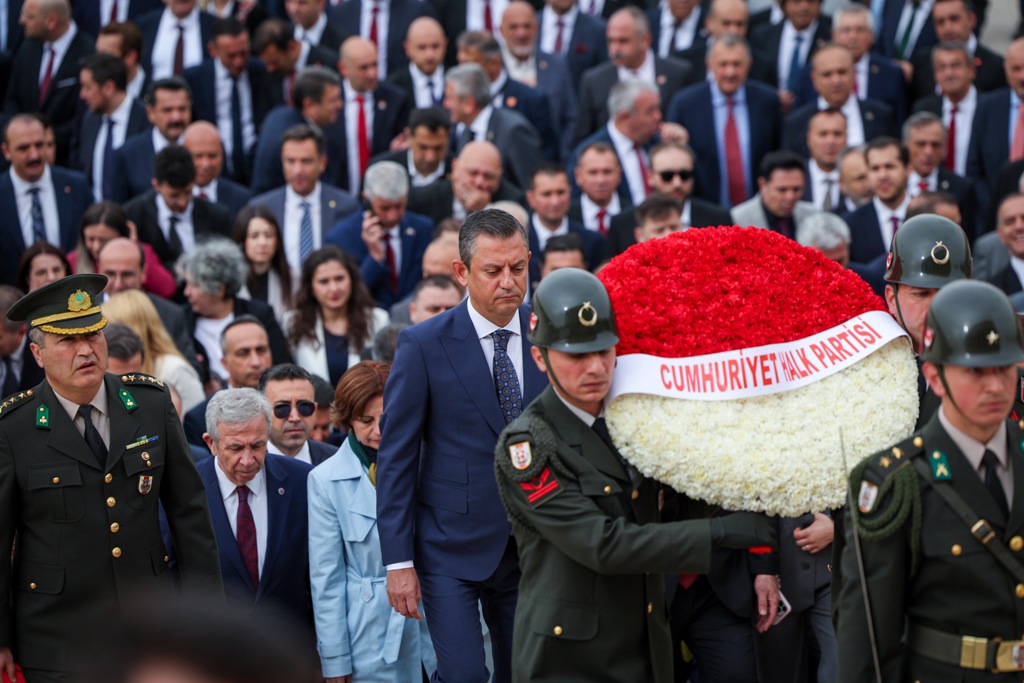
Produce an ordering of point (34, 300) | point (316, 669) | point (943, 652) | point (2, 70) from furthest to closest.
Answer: point (2, 70)
point (316, 669)
point (34, 300)
point (943, 652)

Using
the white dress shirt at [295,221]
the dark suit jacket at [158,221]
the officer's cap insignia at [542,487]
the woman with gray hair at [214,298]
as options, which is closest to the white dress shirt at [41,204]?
the dark suit jacket at [158,221]

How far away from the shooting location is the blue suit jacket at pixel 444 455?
546 cm

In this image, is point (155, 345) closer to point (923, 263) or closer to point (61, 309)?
point (61, 309)

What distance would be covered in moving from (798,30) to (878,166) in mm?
3020

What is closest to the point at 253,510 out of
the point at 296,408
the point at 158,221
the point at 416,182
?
the point at 296,408

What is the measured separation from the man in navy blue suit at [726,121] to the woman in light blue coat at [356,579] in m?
5.78

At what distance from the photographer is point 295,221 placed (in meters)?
10.3

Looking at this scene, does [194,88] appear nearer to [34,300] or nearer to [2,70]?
[2,70]

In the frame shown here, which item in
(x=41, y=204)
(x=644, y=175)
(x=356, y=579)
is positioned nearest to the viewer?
(x=356, y=579)

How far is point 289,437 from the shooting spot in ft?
22.8

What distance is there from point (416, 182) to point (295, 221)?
107cm

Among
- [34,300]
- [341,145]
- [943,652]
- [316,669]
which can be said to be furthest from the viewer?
[341,145]

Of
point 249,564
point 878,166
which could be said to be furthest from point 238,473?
point 878,166

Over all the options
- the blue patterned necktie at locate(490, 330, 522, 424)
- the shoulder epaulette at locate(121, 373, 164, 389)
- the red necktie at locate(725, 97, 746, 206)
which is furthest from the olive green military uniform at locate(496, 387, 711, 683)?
the red necktie at locate(725, 97, 746, 206)
